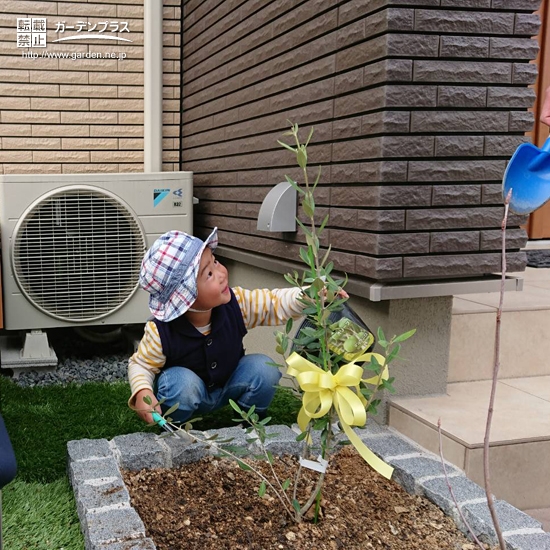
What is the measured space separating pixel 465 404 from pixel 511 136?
3.22ft

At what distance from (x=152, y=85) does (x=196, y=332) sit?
2.64 meters

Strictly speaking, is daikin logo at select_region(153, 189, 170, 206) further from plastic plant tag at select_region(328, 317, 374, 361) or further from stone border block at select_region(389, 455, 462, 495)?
plastic plant tag at select_region(328, 317, 374, 361)

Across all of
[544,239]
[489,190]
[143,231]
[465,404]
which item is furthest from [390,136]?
[544,239]

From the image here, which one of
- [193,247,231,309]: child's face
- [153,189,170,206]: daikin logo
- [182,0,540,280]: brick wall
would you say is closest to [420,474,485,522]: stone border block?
[182,0,540,280]: brick wall

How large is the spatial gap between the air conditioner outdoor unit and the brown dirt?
→ 1.86m

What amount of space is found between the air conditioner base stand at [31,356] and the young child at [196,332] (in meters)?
1.47

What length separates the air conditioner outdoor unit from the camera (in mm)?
3711

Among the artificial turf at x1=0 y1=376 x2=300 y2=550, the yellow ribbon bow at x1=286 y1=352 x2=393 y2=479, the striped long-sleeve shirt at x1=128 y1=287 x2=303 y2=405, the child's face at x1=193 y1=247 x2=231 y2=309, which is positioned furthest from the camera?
the striped long-sleeve shirt at x1=128 y1=287 x2=303 y2=405

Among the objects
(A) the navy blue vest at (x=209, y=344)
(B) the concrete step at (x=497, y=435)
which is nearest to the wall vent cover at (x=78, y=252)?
(A) the navy blue vest at (x=209, y=344)

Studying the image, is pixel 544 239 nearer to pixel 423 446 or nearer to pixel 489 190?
pixel 489 190

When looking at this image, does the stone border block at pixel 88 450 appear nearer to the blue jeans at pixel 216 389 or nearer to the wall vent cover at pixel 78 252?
the blue jeans at pixel 216 389

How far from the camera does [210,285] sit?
→ 7.50ft

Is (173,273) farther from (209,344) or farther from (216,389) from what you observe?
(216,389)

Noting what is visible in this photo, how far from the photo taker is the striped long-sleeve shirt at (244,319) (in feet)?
7.88
